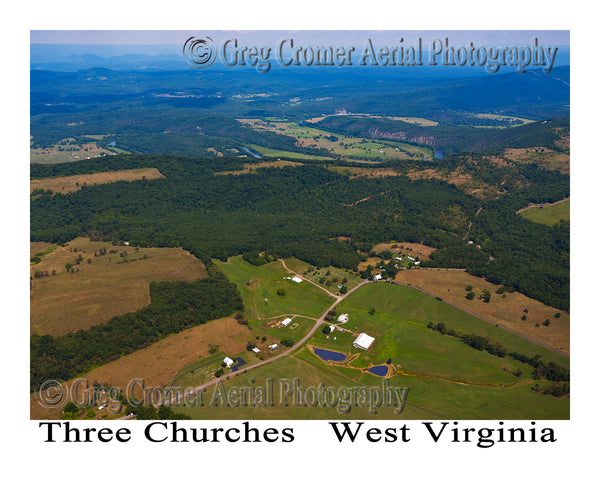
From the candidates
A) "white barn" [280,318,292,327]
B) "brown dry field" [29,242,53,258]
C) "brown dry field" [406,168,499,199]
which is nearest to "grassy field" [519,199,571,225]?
"brown dry field" [406,168,499,199]

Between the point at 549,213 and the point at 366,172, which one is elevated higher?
the point at 366,172

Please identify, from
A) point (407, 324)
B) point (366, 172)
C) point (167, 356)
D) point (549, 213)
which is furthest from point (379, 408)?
point (366, 172)

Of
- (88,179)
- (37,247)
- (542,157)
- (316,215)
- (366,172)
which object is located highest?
(542,157)

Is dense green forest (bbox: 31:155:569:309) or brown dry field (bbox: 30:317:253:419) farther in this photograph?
dense green forest (bbox: 31:155:569:309)

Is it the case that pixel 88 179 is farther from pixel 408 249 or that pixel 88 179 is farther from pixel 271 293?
pixel 408 249

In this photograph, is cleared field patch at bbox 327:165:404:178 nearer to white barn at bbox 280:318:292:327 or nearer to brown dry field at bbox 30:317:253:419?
white barn at bbox 280:318:292:327

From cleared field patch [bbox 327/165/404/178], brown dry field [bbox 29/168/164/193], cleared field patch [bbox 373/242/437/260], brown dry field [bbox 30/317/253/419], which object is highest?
cleared field patch [bbox 327/165/404/178]

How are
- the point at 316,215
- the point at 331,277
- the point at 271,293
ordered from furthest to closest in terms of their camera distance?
the point at 316,215, the point at 331,277, the point at 271,293
